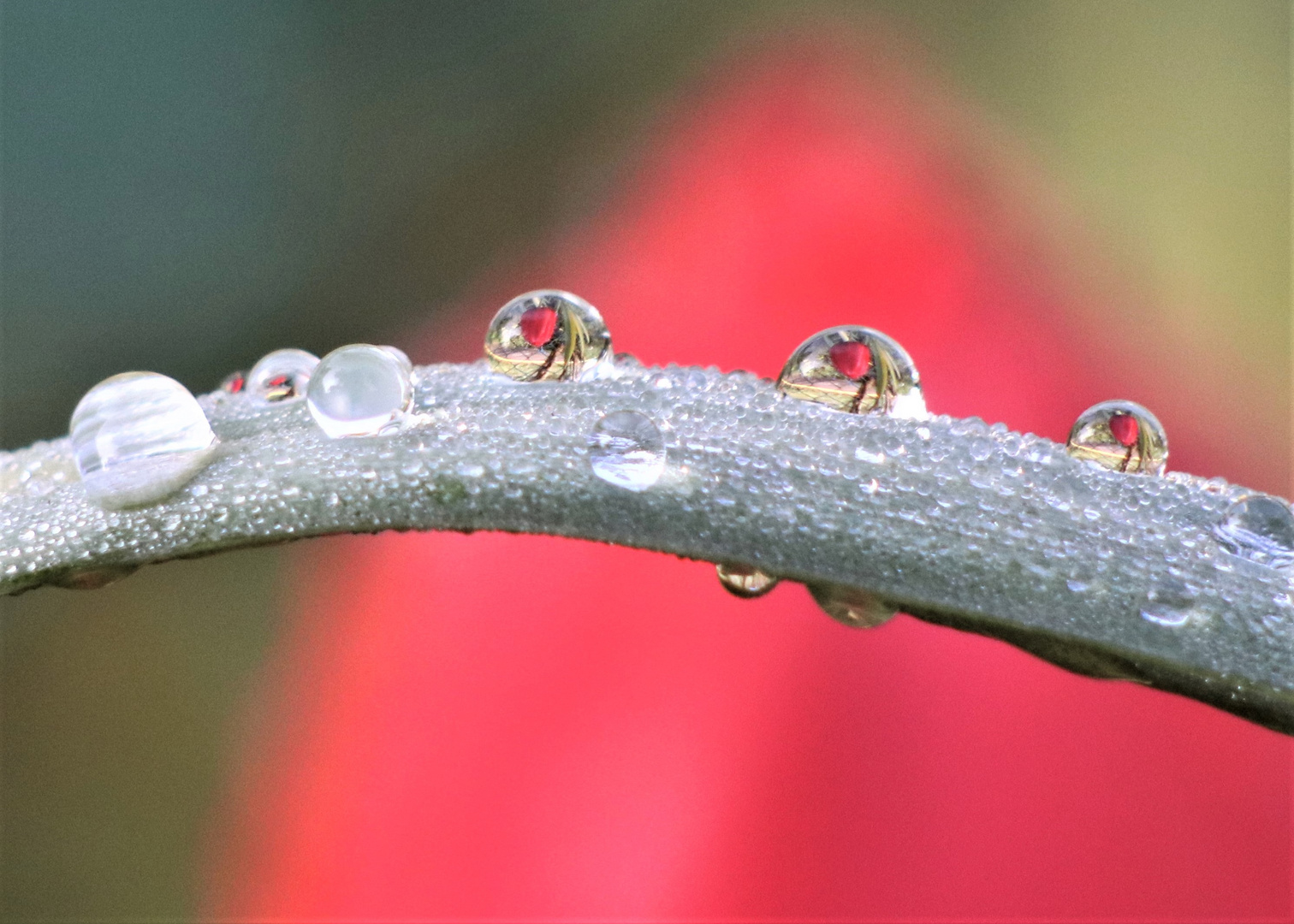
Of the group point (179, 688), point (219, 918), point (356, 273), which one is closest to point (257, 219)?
point (356, 273)

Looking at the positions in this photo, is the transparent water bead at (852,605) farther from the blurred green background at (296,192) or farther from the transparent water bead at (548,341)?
the blurred green background at (296,192)

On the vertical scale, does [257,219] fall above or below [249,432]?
above

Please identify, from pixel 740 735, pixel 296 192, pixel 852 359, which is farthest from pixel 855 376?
pixel 296 192

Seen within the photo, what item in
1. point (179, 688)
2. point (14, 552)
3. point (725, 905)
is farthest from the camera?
point (179, 688)

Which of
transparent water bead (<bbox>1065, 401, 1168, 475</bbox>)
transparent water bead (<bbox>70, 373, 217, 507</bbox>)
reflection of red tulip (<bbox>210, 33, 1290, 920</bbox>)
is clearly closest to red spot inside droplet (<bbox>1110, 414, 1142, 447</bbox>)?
transparent water bead (<bbox>1065, 401, 1168, 475</bbox>)

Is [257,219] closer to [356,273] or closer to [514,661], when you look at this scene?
[356,273]

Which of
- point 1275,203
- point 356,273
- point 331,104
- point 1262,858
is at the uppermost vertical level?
point 1275,203

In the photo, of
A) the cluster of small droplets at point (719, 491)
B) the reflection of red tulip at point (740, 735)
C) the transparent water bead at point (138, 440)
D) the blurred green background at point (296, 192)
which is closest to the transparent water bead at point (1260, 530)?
the cluster of small droplets at point (719, 491)
